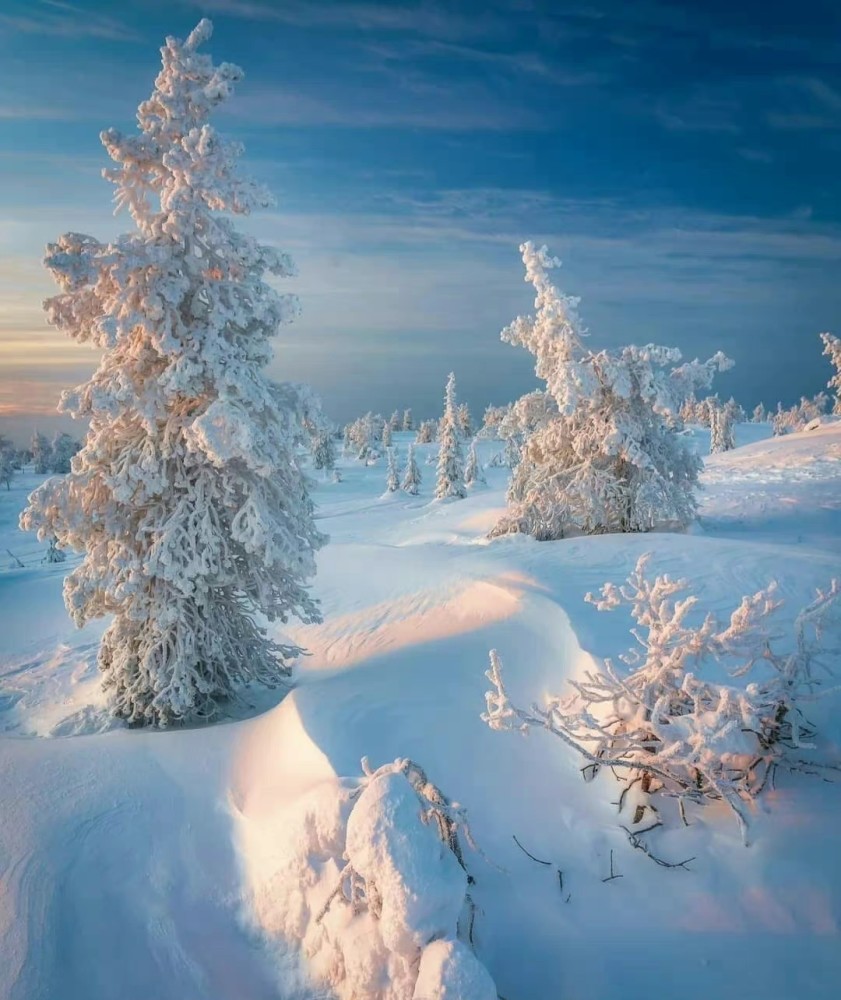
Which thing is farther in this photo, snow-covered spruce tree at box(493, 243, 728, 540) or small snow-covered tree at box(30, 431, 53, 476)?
small snow-covered tree at box(30, 431, 53, 476)

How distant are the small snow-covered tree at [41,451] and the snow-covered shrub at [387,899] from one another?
101 meters

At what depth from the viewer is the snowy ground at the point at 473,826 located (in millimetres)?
3982

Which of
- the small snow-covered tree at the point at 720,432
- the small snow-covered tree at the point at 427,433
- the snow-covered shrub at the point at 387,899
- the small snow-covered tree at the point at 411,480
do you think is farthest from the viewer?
the small snow-covered tree at the point at 427,433

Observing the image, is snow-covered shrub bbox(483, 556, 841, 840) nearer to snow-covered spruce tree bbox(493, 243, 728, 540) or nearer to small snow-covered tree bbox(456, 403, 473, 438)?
snow-covered spruce tree bbox(493, 243, 728, 540)

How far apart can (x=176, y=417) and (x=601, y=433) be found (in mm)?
11440

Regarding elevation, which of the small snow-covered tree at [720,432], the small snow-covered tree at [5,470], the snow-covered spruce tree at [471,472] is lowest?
the small snow-covered tree at [5,470]

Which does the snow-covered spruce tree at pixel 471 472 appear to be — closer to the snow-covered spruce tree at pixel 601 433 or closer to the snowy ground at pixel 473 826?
the snow-covered spruce tree at pixel 601 433

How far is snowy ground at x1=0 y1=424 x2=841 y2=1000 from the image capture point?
3.98 metres

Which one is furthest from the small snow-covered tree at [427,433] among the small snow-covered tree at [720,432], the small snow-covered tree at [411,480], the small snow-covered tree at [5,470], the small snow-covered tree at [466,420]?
the small snow-covered tree at [5,470]

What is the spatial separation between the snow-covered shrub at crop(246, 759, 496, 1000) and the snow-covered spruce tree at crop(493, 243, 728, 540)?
12258 mm

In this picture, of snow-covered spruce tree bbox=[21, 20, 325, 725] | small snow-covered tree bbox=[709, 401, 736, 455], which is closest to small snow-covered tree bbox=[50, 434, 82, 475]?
small snow-covered tree bbox=[709, 401, 736, 455]

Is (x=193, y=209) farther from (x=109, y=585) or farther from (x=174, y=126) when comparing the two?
(x=109, y=585)

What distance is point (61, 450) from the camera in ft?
283

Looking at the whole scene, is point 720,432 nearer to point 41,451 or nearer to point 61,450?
point 61,450
